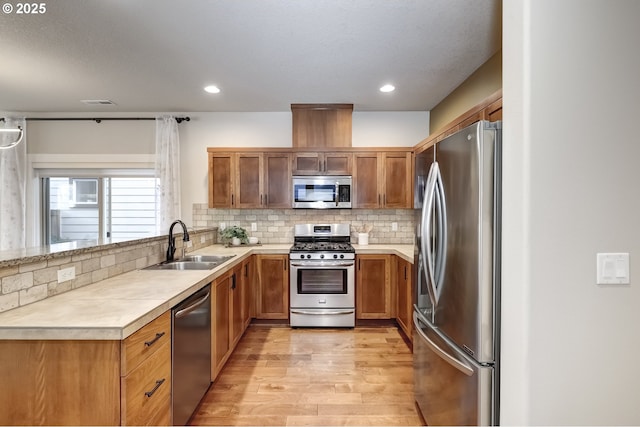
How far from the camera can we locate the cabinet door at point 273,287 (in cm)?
355

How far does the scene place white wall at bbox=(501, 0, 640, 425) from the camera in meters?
1.14

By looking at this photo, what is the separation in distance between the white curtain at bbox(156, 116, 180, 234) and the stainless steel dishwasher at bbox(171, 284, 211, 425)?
7.62 ft

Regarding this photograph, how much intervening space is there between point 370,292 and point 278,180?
5.76 ft

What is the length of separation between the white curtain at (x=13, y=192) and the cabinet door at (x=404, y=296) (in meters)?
4.89

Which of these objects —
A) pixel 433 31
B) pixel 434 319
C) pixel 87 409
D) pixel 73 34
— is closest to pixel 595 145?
pixel 434 319

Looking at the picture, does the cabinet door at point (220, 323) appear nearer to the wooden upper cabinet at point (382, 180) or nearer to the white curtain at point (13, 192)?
the wooden upper cabinet at point (382, 180)

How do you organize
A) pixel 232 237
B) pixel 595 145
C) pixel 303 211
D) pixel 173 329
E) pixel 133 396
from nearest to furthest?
pixel 595 145
pixel 133 396
pixel 173 329
pixel 232 237
pixel 303 211

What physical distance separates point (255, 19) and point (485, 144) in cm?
173

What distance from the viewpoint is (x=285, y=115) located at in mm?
4184

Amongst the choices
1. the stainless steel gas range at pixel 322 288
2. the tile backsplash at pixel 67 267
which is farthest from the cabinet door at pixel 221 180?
the tile backsplash at pixel 67 267

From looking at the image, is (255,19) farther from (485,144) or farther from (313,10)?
(485,144)

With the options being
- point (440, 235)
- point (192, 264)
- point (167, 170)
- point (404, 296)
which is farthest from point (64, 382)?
point (167, 170)

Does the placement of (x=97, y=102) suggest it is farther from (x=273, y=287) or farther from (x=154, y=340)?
(x=154, y=340)

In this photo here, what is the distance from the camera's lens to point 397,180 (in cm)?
384
